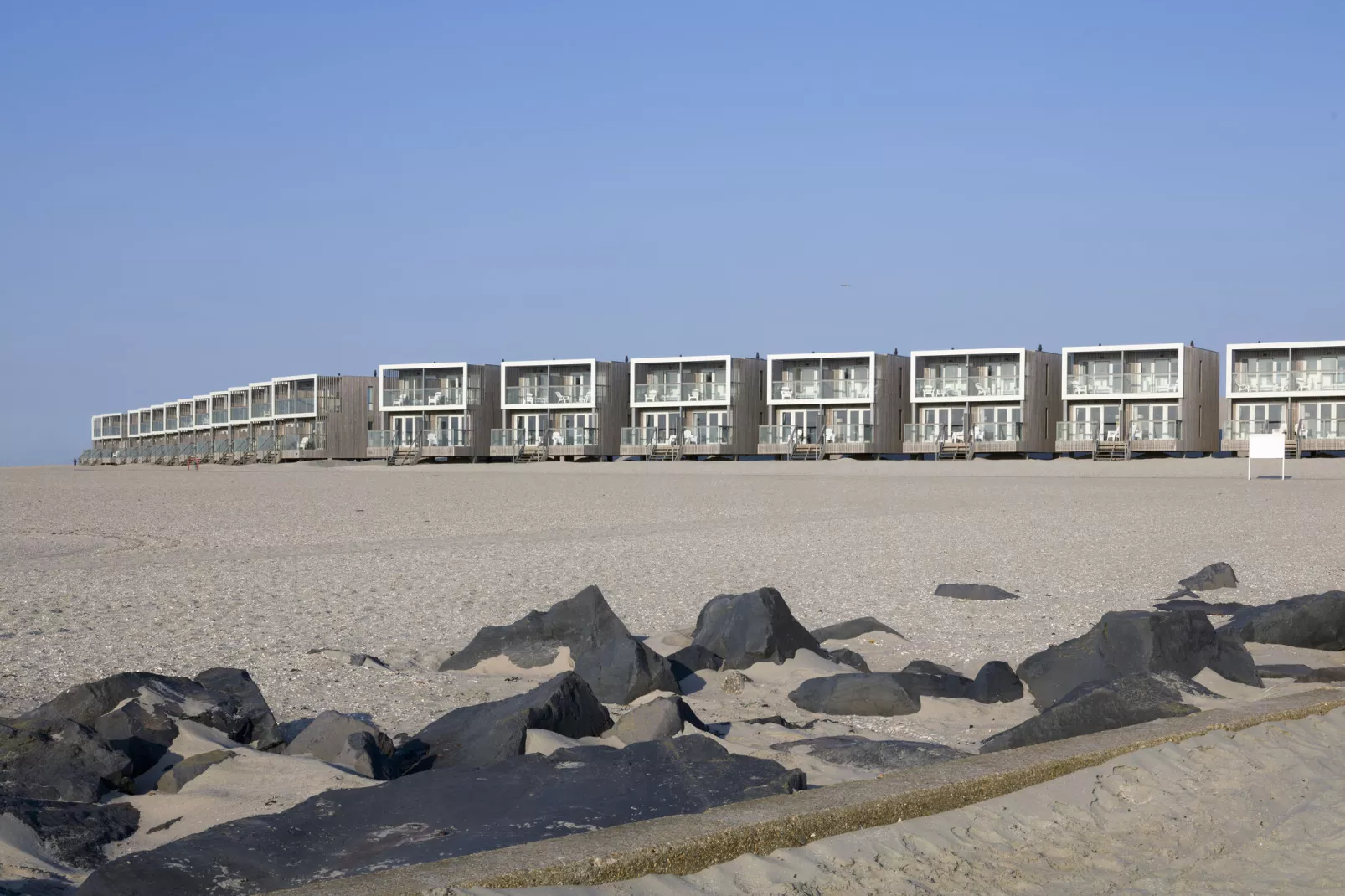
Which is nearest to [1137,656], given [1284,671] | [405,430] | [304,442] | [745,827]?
[1284,671]

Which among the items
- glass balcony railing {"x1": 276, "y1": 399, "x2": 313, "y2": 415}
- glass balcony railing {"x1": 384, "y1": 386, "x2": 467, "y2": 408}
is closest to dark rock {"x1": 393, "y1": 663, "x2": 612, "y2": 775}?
glass balcony railing {"x1": 384, "y1": 386, "x2": 467, "y2": 408}

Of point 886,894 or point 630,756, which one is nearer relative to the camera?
point 886,894

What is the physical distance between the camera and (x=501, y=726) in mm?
5465

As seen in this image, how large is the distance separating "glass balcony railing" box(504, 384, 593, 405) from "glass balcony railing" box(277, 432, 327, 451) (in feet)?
40.1

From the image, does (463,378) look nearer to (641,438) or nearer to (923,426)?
(641,438)

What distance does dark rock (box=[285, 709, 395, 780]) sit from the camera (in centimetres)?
517

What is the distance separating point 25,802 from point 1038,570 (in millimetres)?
10297

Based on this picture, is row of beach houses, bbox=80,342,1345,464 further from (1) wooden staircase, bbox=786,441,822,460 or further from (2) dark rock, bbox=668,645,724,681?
(2) dark rock, bbox=668,645,724,681

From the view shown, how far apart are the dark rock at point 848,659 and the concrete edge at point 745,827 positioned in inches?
104

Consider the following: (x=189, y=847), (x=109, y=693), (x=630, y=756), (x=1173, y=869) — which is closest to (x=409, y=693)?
(x=109, y=693)

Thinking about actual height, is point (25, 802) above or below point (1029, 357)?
below

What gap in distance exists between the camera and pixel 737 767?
4957mm

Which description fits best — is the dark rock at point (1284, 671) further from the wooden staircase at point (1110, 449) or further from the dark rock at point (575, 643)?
the wooden staircase at point (1110, 449)

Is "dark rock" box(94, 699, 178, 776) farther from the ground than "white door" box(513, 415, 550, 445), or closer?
closer
